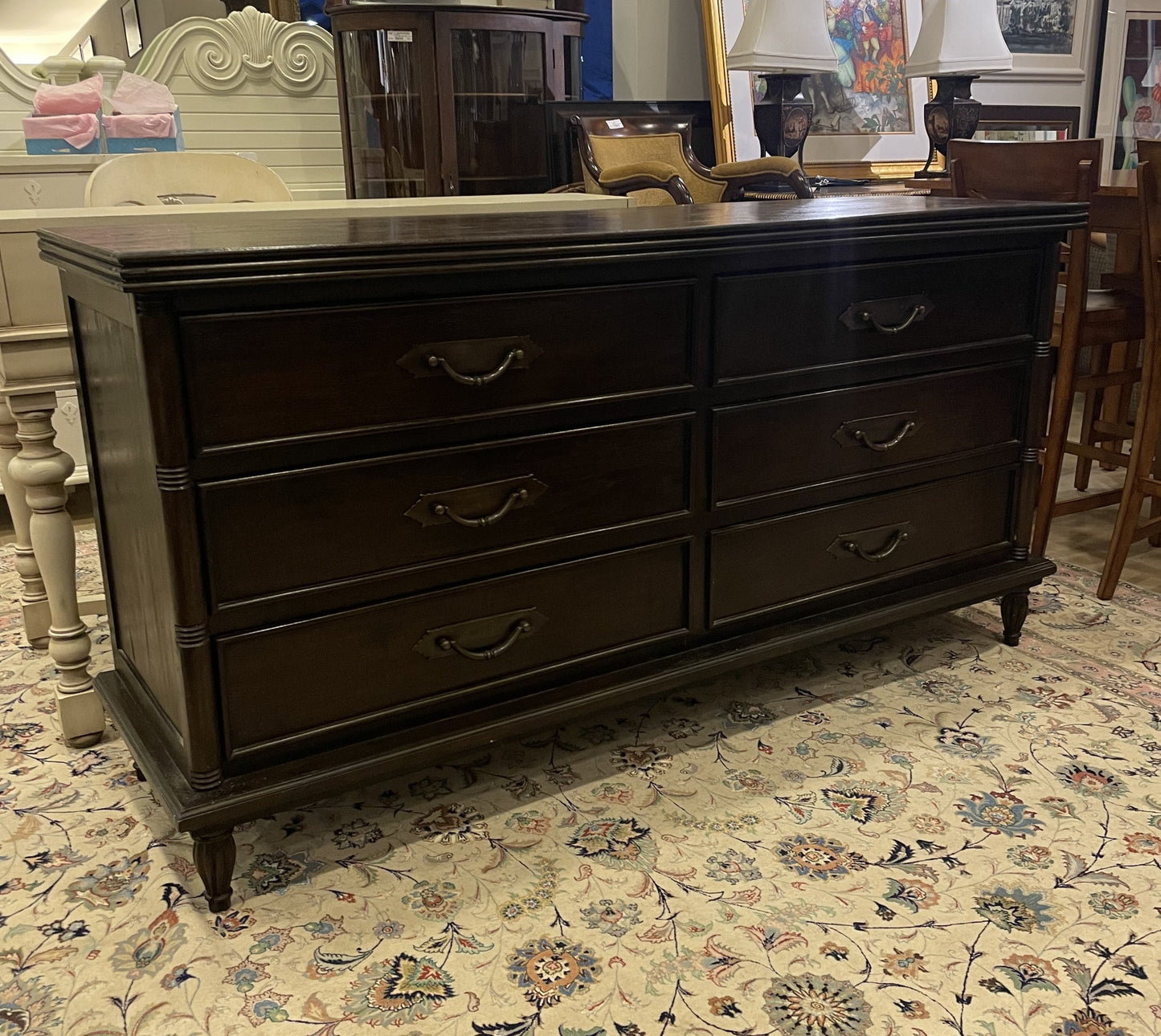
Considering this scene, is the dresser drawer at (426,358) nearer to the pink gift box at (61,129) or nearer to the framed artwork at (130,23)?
the pink gift box at (61,129)

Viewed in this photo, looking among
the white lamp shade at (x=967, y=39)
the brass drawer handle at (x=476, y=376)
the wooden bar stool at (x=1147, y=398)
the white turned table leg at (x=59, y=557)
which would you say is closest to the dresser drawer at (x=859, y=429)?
the brass drawer handle at (x=476, y=376)

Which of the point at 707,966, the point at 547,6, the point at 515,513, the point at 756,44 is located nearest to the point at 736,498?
the point at 515,513

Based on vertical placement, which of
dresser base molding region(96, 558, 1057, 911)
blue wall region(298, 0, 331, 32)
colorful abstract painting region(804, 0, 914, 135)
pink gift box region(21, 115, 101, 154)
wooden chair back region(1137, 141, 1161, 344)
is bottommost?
dresser base molding region(96, 558, 1057, 911)

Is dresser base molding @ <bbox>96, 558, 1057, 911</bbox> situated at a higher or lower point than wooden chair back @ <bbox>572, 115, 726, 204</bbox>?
lower

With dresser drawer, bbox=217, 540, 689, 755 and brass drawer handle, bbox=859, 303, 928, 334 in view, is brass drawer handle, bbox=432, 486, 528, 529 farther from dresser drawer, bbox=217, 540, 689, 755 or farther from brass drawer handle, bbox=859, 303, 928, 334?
brass drawer handle, bbox=859, 303, 928, 334

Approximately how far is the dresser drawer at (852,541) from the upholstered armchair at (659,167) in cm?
169

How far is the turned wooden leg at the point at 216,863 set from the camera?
156 centimetres

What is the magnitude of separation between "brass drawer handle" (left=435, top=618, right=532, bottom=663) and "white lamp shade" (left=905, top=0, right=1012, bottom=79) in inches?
144

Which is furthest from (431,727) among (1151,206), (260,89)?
(260,89)

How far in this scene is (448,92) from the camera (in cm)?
438

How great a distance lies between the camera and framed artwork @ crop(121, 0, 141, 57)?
4301 mm

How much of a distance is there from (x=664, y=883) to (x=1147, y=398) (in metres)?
1.73

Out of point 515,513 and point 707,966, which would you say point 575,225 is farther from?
point 707,966

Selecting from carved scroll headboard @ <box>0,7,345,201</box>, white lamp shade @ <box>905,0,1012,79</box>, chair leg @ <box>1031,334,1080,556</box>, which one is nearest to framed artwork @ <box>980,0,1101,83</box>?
white lamp shade @ <box>905,0,1012,79</box>
